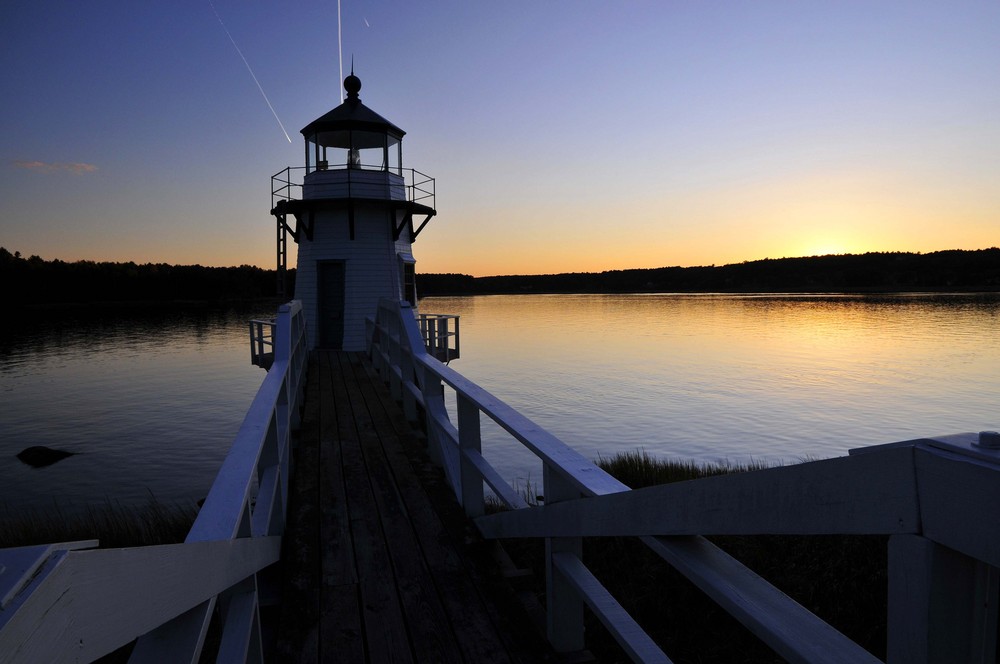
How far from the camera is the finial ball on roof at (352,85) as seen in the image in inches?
724

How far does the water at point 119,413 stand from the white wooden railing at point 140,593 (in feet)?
44.7

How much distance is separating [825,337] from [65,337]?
6031 centimetres

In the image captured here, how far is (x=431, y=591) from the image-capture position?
12.1 feet

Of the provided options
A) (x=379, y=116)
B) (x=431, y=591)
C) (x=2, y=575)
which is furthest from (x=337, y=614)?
(x=379, y=116)

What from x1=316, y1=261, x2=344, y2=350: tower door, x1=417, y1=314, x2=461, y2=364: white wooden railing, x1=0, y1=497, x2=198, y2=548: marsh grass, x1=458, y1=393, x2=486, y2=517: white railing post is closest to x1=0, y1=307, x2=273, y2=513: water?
x1=0, y1=497, x2=198, y2=548: marsh grass

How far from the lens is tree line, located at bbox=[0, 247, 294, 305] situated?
85188 mm

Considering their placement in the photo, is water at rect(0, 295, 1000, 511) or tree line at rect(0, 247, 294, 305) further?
tree line at rect(0, 247, 294, 305)

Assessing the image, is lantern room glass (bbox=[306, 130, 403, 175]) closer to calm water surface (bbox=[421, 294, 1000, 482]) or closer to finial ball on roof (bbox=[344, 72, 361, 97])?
finial ball on roof (bbox=[344, 72, 361, 97])

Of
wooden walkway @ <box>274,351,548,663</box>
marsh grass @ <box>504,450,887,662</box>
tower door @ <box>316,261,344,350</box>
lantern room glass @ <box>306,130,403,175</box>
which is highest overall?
lantern room glass @ <box>306,130,403,175</box>

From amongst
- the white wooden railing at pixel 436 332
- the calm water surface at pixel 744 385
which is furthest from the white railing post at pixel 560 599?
the calm water surface at pixel 744 385

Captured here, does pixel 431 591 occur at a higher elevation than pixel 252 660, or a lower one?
lower

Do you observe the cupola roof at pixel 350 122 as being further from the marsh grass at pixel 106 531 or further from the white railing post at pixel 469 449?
the white railing post at pixel 469 449

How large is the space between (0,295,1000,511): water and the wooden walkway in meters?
8.58

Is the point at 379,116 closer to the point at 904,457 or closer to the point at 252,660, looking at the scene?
the point at 252,660
